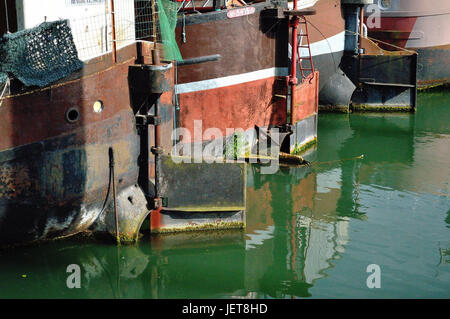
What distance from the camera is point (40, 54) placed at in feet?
24.6

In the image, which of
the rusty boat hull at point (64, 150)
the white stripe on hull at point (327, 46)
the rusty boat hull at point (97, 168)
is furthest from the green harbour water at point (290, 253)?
the white stripe on hull at point (327, 46)

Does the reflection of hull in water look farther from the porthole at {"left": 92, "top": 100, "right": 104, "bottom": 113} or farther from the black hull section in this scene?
the black hull section

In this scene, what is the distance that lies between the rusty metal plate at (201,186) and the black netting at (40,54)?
1.91 metres

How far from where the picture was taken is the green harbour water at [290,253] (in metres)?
7.50

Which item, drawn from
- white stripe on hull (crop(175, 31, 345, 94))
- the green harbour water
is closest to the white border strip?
white stripe on hull (crop(175, 31, 345, 94))

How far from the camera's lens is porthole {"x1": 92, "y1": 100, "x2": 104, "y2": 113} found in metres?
7.94

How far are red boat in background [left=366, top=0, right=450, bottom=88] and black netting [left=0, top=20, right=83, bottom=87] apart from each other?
15580 mm

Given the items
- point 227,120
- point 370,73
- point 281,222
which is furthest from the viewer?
point 370,73

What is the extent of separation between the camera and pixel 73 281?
25.1 ft

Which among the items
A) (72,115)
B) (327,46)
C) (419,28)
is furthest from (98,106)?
(419,28)

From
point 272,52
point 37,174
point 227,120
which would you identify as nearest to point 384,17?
point 272,52

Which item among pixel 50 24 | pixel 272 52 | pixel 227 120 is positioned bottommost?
pixel 227 120

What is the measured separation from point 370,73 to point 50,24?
41.7ft

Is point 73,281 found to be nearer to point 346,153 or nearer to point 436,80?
point 346,153
